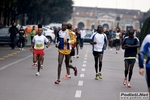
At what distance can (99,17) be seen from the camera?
177m

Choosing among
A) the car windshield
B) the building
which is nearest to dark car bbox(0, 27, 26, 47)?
the car windshield

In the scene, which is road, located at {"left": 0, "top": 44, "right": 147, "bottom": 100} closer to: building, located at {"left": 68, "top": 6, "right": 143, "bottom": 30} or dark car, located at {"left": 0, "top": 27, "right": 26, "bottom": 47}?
dark car, located at {"left": 0, "top": 27, "right": 26, "bottom": 47}

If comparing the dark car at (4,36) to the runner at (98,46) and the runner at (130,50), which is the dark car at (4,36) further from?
the runner at (130,50)

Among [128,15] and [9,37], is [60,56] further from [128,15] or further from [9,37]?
[128,15]

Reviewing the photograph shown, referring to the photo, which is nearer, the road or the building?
the road

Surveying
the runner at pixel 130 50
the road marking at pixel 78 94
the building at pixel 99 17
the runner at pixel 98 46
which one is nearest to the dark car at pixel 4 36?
the runner at pixel 98 46

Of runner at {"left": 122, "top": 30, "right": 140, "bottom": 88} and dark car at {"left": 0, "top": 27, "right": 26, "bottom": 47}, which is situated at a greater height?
runner at {"left": 122, "top": 30, "right": 140, "bottom": 88}

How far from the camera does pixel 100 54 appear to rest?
1642 centimetres

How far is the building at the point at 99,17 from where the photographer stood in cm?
17600

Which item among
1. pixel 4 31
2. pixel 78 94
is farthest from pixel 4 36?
pixel 78 94

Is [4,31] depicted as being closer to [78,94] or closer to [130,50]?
[130,50]

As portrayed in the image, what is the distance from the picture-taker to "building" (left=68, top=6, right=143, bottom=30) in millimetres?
176000

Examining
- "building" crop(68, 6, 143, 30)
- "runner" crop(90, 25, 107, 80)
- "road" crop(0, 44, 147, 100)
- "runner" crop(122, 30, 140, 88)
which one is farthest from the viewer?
"building" crop(68, 6, 143, 30)

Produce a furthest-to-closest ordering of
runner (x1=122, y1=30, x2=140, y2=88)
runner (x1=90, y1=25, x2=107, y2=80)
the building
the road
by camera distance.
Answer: the building → runner (x1=90, y1=25, x2=107, y2=80) → runner (x1=122, y1=30, x2=140, y2=88) → the road
